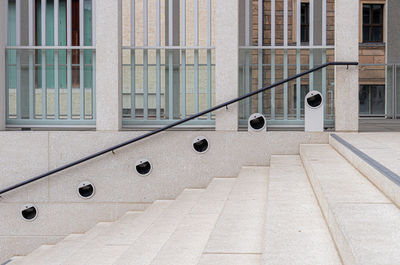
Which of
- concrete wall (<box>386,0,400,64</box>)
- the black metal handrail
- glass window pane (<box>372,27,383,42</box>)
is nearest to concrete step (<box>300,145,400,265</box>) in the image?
the black metal handrail

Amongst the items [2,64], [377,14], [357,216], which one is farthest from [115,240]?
[377,14]

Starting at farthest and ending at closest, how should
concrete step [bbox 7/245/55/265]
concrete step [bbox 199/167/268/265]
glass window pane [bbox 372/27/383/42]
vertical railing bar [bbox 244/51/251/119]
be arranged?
1. glass window pane [bbox 372/27/383/42]
2. vertical railing bar [bbox 244/51/251/119]
3. concrete step [bbox 7/245/55/265]
4. concrete step [bbox 199/167/268/265]

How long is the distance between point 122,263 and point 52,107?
144 inches

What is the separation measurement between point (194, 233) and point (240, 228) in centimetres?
38

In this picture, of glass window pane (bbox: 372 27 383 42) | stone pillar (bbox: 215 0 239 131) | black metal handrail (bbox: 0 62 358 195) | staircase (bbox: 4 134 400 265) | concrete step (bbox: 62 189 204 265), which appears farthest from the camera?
glass window pane (bbox: 372 27 383 42)

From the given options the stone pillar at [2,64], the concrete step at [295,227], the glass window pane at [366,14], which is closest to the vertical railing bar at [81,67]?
the stone pillar at [2,64]

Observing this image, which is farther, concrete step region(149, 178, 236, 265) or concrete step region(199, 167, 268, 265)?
concrete step region(149, 178, 236, 265)

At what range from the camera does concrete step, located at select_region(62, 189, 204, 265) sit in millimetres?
3479

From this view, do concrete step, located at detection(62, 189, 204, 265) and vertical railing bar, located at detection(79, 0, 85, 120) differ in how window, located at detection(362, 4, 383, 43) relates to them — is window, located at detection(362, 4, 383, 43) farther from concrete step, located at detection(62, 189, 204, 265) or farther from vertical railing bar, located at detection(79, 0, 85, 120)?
concrete step, located at detection(62, 189, 204, 265)

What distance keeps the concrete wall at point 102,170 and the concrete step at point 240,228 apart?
1026 millimetres

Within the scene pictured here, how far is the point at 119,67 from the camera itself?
614cm

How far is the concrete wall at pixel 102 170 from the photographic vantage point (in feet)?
19.4

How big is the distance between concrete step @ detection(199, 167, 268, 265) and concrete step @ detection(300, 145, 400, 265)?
0.42 metres

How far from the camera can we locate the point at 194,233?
3580 mm
